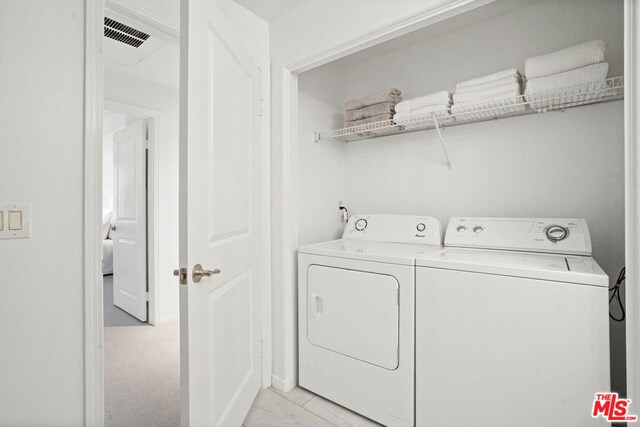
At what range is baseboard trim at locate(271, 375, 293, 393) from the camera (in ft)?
6.49

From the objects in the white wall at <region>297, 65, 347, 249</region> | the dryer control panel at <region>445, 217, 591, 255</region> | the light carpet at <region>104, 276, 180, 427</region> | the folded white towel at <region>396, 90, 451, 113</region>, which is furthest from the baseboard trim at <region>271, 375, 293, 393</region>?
the folded white towel at <region>396, 90, 451, 113</region>

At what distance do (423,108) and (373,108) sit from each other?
347 millimetres

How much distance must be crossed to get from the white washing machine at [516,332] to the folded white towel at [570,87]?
23.4 inches

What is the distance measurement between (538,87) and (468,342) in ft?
4.09

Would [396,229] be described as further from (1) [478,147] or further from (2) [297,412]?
(2) [297,412]

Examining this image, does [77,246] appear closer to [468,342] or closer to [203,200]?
[203,200]

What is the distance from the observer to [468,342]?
138cm

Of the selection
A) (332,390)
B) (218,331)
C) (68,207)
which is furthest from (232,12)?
(332,390)

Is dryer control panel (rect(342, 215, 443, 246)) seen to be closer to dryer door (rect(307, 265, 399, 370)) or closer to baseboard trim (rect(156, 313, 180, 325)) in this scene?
dryer door (rect(307, 265, 399, 370))

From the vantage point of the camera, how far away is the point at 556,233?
1582 millimetres

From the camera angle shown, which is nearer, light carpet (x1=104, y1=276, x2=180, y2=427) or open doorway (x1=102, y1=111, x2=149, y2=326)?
light carpet (x1=104, y1=276, x2=180, y2=427)

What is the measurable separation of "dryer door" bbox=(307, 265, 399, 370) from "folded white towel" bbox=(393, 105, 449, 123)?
993 mm

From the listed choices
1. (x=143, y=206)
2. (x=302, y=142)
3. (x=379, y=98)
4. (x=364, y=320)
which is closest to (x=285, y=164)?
(x=302, y=142)

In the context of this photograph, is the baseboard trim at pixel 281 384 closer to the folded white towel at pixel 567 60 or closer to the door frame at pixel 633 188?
the door frame at pixel 633 188
